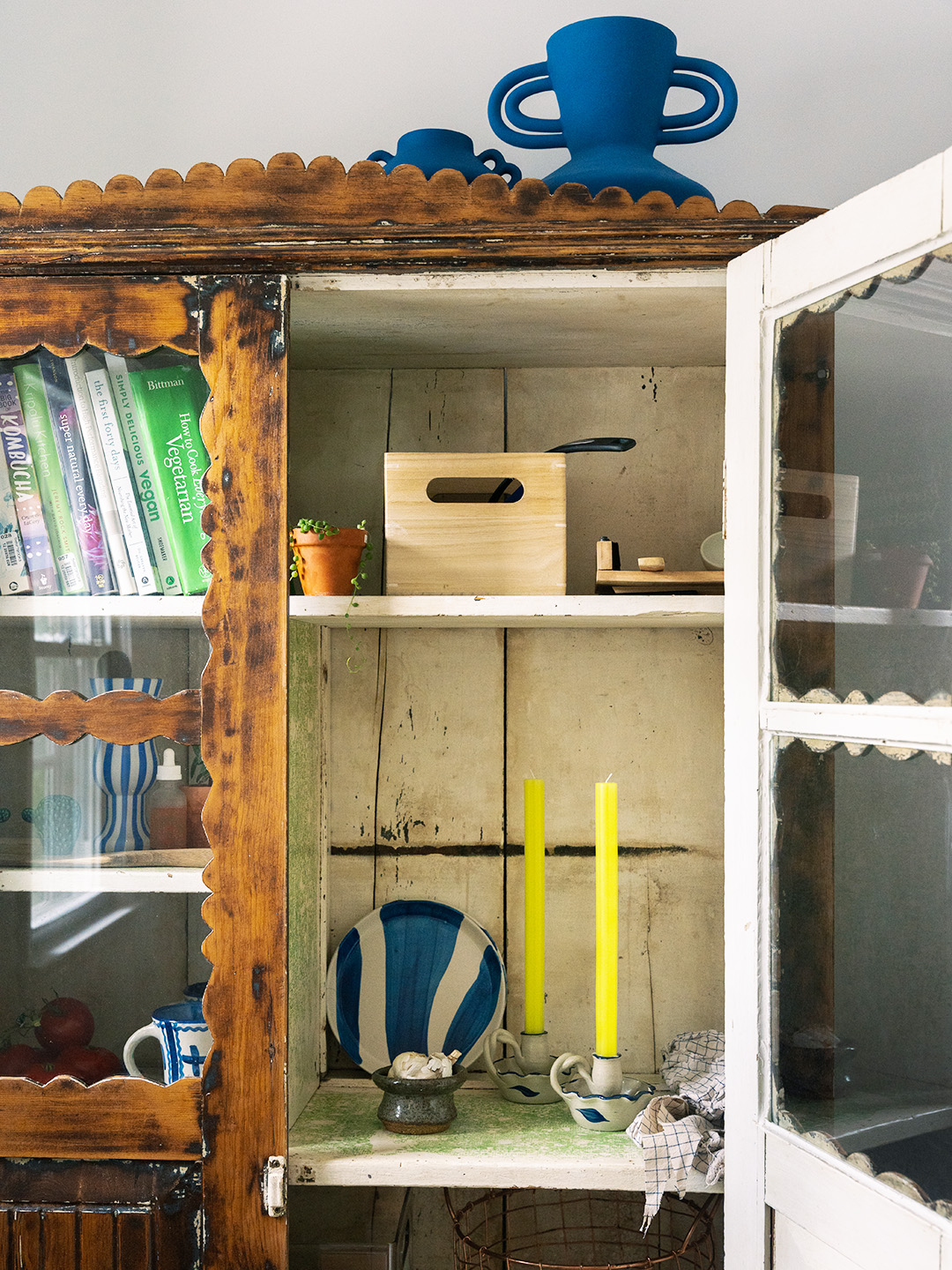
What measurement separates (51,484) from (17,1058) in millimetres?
658

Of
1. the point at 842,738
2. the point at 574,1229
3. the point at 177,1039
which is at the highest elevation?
the point at 842,738

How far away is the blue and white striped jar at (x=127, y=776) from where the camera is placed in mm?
1135

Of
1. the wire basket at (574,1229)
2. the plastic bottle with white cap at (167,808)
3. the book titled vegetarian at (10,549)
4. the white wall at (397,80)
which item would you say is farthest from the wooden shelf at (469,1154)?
the white wall at (397,80)

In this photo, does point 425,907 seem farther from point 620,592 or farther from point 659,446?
point 659,446

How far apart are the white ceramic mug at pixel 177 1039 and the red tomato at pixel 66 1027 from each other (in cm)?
5

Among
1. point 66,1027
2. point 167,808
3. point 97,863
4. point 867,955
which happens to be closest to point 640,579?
point 867,955

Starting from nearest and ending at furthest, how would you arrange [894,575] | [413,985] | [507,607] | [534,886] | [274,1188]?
[894,575], [274,1188], [507,607], [534,886], [413,985]

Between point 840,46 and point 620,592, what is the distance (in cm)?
92

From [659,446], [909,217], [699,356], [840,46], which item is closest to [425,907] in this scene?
[659,446]

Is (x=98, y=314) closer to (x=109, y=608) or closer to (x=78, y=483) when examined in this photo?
(x=78, y=483)

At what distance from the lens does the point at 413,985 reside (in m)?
1.43

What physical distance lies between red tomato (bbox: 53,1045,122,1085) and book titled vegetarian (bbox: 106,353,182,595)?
53 centimetres

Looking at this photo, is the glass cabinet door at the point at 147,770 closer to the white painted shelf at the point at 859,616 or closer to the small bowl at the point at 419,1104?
the small bowl at the point at 419,1104

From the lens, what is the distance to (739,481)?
1.06 metres
